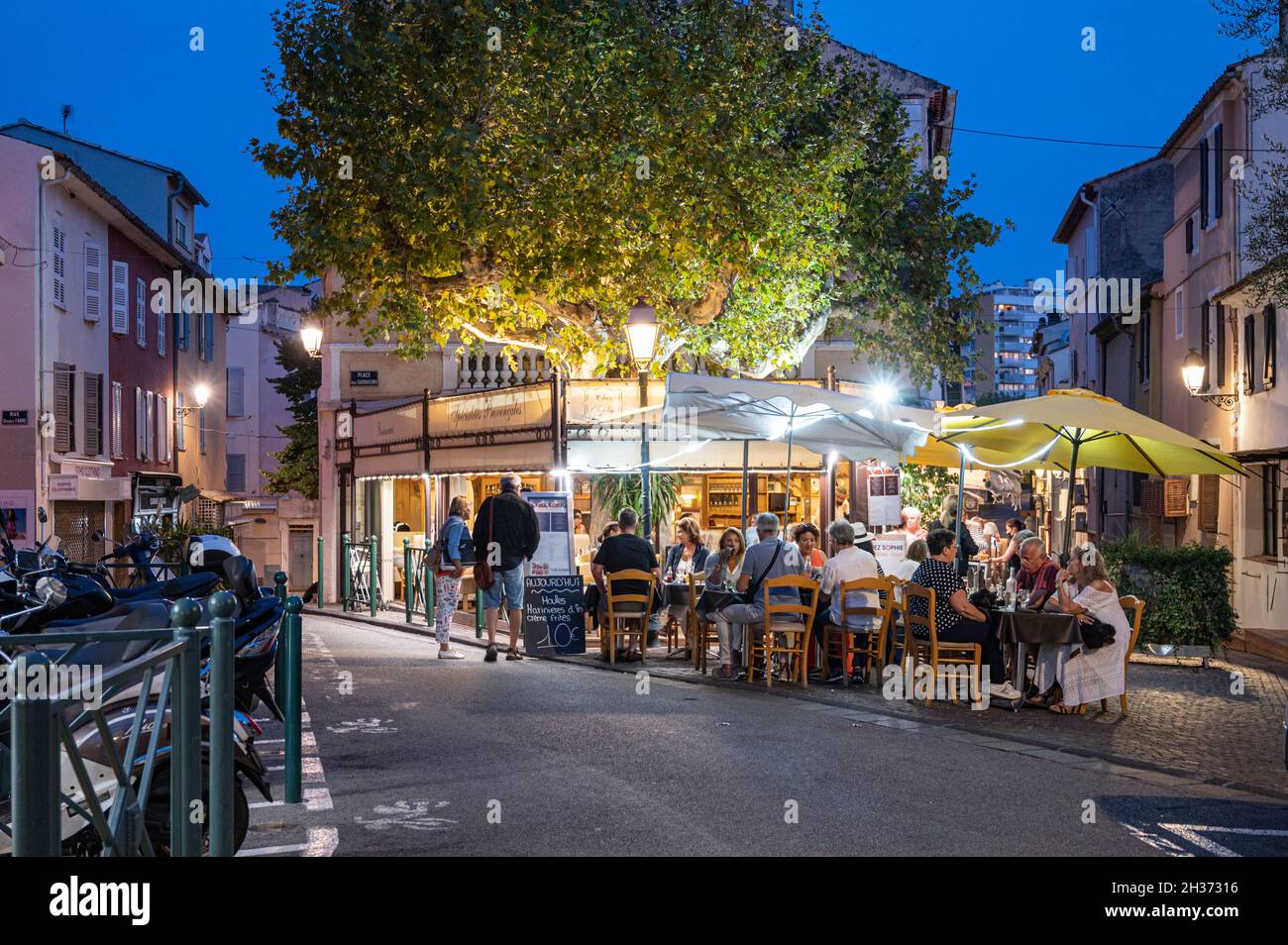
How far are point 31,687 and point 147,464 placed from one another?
34.0 m

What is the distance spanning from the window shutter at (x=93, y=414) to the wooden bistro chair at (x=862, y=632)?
2086cm

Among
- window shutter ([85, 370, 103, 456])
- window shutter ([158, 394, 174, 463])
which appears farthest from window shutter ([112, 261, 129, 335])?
window shutter ([158, 394, 174, 463])

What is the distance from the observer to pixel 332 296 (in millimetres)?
21047

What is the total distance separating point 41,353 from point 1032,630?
71.1 ft

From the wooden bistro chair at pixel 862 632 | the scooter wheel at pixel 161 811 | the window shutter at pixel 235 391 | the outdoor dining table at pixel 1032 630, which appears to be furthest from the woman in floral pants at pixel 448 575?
the window shutter at pixel 235 391

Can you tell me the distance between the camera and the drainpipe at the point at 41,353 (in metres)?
27.2

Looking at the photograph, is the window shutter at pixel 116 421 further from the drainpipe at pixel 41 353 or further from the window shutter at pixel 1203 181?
the window shutter at pixel 1203 181

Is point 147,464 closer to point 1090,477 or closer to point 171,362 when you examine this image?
point 171,362

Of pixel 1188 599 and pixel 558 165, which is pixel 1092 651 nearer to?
pixel 1188 599

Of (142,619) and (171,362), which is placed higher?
(171,362)

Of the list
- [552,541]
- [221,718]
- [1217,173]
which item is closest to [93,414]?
[552,541]

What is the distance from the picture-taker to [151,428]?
3631 cm
